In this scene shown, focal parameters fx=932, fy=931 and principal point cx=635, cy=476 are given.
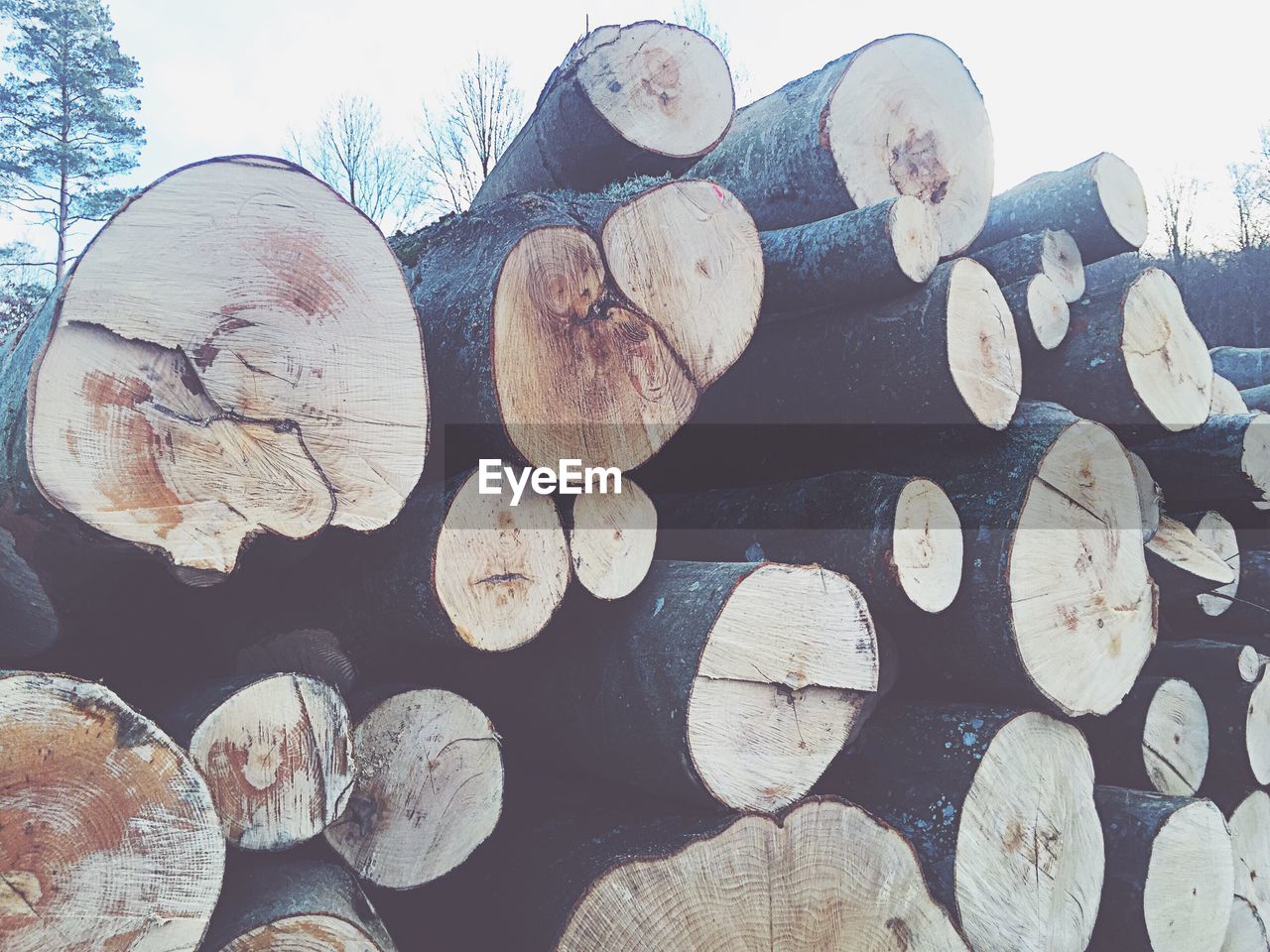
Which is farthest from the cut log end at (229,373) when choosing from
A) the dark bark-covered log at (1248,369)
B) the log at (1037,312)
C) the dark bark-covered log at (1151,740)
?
the dark bark-covered log at (1248,369)

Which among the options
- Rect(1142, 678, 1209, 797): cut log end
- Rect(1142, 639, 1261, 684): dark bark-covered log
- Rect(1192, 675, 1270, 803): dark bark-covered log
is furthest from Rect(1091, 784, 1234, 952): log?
Rect(1142, 639, 1261, 684): dark bark-covered log

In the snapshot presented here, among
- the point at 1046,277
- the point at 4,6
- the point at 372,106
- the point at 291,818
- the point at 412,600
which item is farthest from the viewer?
the point at 372,106

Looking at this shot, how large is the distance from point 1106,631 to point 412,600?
1.76m

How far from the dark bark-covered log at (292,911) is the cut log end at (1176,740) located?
2.18 m

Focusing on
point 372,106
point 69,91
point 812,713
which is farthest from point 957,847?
point 372,106

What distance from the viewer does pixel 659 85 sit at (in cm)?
261

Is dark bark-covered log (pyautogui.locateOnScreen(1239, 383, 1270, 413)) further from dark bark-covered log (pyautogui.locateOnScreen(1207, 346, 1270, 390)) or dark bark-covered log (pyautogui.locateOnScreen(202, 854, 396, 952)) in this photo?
dark bark-covered log (pyautogui.locateOnScreen(202, 854, 396, 952))

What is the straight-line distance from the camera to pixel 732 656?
5.58 feet

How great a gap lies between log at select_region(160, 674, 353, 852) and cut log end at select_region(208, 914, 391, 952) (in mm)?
137

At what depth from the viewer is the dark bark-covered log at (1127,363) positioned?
2.81 m

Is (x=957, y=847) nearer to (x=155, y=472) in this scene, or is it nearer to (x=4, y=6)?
(x=155, y=472)

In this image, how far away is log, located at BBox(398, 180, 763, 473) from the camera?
1.74m

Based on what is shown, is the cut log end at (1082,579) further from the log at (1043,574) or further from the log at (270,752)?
the log at (270,752)

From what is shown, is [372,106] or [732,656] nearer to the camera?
[732,656]
